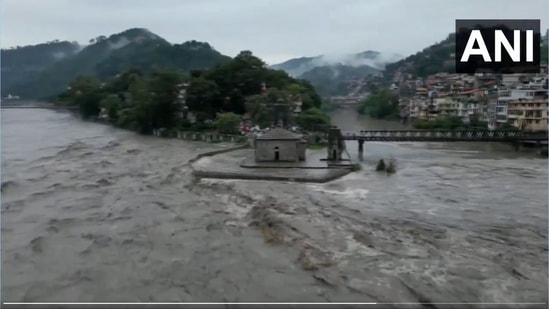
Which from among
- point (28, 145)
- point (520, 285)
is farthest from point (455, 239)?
point (28, 145)

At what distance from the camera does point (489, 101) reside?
4078cm

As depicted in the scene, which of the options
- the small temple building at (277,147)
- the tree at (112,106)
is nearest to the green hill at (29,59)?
the tree at (112,106)

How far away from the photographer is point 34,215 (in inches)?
543

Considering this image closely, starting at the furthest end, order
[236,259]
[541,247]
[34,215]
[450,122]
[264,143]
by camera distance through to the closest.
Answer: [450,122], [264,143], [34,215], [541,247], [236,259]

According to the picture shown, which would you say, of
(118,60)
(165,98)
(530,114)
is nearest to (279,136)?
(165,98)

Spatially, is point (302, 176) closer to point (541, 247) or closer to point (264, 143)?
point (264, 143)

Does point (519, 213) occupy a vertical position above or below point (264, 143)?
below

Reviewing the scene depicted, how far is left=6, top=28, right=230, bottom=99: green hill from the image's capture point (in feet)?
325

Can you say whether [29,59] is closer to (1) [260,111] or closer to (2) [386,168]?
(1) [260,111]

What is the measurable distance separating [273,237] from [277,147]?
10.7 meters

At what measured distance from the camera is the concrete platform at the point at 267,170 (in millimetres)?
18750

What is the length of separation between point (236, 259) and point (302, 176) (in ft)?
28.7

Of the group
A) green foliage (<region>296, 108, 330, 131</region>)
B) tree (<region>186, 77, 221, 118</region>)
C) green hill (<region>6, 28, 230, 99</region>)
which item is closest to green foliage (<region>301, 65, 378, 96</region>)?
green hill (<region>6, 28, 230, 99</region>)

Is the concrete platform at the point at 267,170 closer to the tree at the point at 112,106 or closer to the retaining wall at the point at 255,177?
the retaining wall at the point at 255,177
